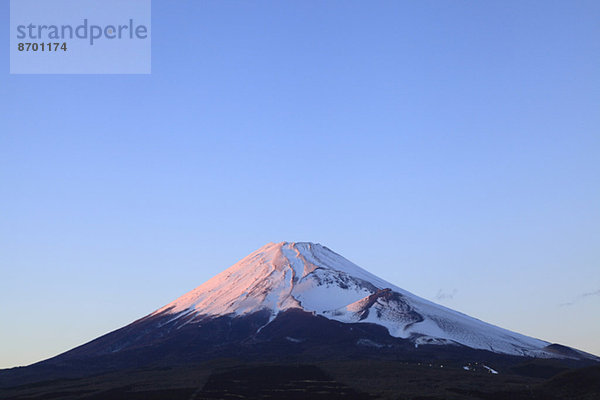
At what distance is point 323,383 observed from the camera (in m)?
106

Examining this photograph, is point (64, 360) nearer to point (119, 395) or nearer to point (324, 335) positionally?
point (324, 335)

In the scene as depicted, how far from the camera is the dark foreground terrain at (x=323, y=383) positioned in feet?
297

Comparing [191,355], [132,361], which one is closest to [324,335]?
[191,355]

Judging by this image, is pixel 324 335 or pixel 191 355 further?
pixel 324 335

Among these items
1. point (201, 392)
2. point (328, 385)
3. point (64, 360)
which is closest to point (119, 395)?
point (201, 392)

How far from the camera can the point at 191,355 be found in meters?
176

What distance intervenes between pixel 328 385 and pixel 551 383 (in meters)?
34.9

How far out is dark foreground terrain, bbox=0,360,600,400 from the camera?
3561 inches

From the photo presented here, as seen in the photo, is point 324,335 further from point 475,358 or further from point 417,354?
point 475,358

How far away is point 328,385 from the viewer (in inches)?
4065

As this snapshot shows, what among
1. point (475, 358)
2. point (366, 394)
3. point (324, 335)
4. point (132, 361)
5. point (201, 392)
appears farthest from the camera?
point (324, 335)

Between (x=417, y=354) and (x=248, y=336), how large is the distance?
58072mm

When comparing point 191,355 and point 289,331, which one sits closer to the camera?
point 191,355

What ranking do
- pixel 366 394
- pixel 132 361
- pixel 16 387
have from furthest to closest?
pixel 132 361 → pixel 16 387 → pixel 366 394
